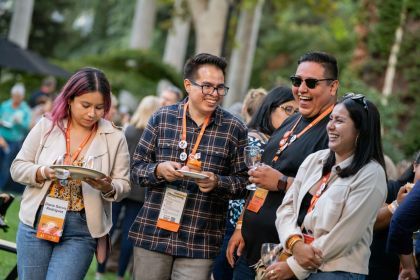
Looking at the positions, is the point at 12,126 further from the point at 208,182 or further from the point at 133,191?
the point at 208,182

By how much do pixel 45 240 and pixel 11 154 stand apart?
→ 12.0 meters

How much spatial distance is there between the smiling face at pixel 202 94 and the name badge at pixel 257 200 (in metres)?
0.69

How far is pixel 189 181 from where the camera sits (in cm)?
669

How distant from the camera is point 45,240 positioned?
642 centimetres

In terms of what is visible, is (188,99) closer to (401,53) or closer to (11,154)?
(11,154)

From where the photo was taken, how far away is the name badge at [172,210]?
6.58 metres

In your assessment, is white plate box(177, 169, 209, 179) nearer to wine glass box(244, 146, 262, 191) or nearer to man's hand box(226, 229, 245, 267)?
wine glass box(244, 146, 262, 191)

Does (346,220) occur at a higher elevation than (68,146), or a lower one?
lower

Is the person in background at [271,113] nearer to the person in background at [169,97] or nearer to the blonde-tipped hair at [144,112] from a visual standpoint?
the blonde-tipped hair at [144,112]

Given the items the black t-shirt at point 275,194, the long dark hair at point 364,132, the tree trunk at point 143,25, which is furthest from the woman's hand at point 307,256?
the tree trunk at point 143,25

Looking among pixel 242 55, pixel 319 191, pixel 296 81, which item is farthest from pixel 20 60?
pixel 319 191

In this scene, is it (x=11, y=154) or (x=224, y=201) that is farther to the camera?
(x=11, y=154)

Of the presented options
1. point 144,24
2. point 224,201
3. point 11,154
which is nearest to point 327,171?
point 224,201

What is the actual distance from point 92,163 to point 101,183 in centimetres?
24
